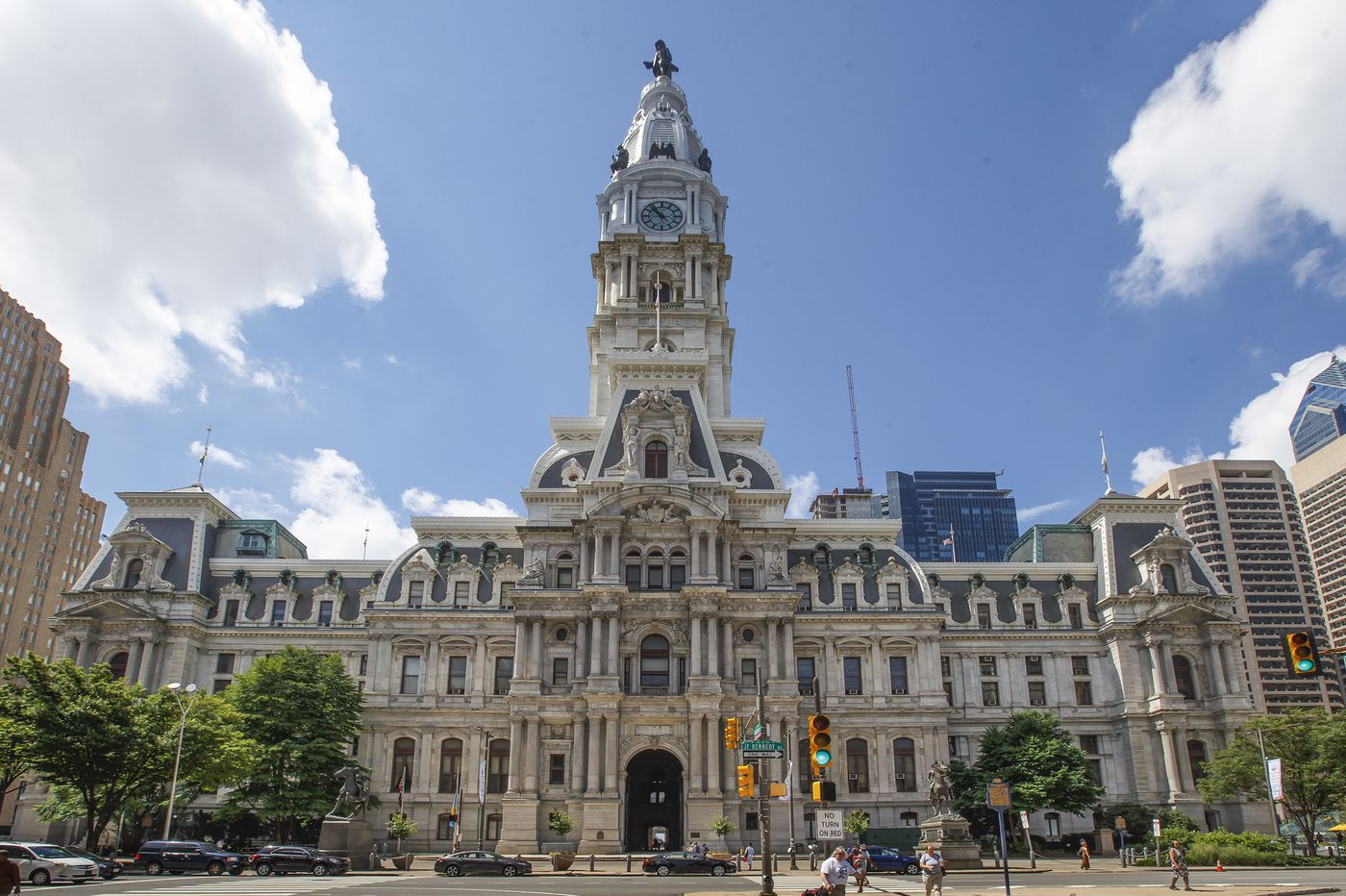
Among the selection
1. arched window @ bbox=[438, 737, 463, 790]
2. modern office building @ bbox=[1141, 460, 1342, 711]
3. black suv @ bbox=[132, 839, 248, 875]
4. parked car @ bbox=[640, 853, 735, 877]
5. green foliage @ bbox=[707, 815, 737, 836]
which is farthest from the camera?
modern office building @ bbox=[1141, 460, 1342, 711]

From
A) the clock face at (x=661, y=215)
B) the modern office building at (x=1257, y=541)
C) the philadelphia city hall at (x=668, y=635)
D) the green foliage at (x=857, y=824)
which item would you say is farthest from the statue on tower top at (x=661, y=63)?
the modern office building at (x=1257, y=541)

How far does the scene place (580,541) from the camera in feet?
221

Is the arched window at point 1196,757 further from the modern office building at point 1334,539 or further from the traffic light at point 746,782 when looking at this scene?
the modern office building at point 1334,539

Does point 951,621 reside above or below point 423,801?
above

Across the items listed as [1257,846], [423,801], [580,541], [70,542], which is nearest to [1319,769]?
[1257,846]

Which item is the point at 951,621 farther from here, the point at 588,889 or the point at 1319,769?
the point at 588,889

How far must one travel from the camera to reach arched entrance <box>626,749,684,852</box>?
6331cm

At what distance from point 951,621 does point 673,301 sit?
42.6 meters

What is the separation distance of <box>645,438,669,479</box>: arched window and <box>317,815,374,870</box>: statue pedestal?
2952cm

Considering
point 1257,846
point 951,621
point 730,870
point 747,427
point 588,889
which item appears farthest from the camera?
point 747,427

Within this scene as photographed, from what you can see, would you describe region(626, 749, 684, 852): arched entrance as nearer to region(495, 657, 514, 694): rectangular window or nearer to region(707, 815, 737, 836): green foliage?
region(707, 815, 737, 836): green foliage

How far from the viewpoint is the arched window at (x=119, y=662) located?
6900 centimetres

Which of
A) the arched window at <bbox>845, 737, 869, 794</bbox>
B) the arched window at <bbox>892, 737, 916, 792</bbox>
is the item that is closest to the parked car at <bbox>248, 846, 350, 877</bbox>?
the arched window at <bbox>845, 737, 869, 794</bbox>

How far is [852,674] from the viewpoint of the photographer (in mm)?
69125
